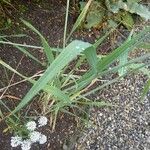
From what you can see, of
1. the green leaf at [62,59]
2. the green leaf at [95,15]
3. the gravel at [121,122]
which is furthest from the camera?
the green leaf at [95,15]

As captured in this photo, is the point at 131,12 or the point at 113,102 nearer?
the point at 113,102

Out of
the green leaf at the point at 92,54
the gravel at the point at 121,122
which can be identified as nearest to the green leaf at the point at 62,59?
the green leaf at the point at 92,54

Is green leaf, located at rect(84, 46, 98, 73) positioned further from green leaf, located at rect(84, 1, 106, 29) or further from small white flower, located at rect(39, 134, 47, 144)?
green leaf, located at rect(84, 1, 106, 29)

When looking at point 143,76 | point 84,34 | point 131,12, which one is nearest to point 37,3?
point 84,34

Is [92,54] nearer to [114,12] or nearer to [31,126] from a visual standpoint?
[31,126]

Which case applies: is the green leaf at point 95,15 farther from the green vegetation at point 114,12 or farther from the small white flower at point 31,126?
the small white flower at point 31,126

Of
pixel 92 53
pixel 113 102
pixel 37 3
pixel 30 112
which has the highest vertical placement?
pixel 92 53

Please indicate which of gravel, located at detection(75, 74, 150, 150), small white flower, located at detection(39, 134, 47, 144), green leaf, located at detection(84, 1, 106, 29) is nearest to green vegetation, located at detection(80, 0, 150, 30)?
green leaf, located at detection(84, 1, 106, 29)

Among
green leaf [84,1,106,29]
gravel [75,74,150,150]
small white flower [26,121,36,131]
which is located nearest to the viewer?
small white flower [26,121,36,131]

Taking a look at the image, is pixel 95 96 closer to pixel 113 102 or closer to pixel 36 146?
A: pixel 113 102
